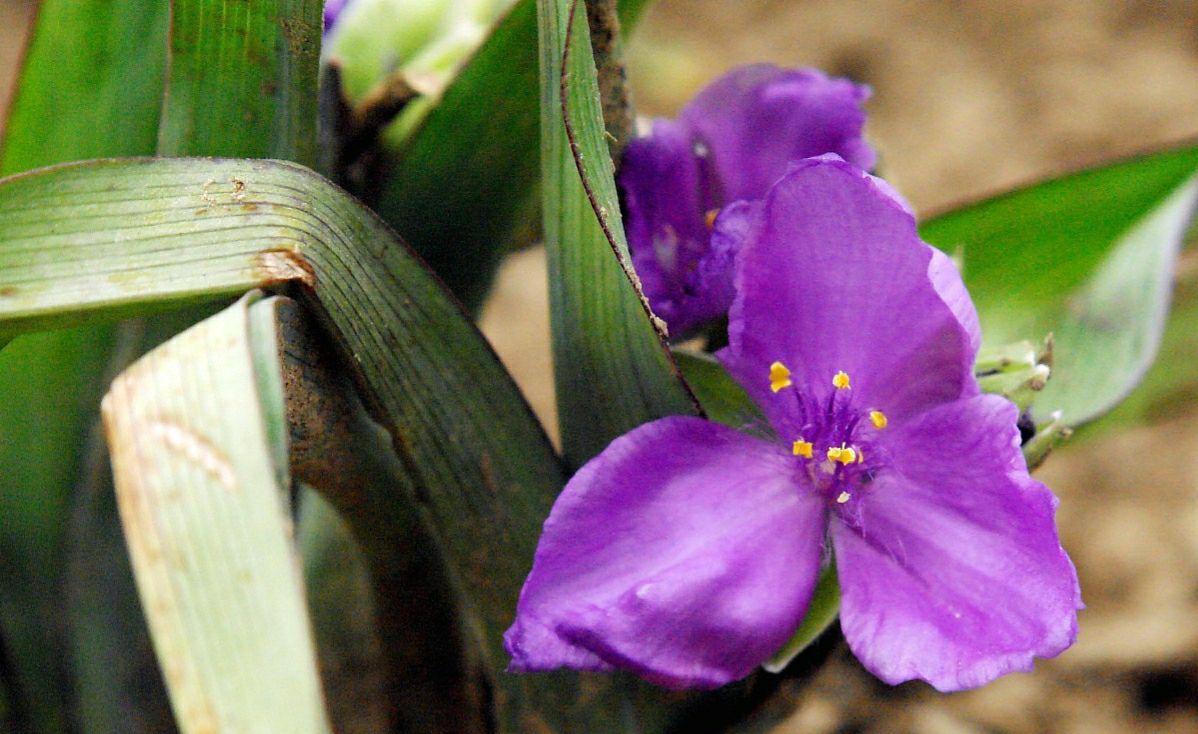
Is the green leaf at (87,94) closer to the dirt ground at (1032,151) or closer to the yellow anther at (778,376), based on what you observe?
the yellow anther at (778,376)

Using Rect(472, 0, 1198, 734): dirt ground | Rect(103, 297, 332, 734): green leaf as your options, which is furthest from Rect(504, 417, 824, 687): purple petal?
Rect(472, 0, 1198, 734): dirt ground

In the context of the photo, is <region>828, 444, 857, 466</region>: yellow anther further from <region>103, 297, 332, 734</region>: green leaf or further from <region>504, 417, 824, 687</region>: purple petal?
<region>103, 297, 332, 734</region>: green leaf

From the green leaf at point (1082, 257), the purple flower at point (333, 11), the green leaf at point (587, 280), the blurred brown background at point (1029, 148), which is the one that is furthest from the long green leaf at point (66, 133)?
the blurred brown background at point (1029, 148)

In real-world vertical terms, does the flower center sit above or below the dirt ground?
above

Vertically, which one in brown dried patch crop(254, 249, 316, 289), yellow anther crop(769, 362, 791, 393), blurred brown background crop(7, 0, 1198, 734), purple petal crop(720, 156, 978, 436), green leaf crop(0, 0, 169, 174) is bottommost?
blurred brown background crop(7, 0, 1198, 734)

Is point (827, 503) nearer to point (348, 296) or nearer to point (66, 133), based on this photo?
point (348, 296)

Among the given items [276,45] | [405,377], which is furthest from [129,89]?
[405,377]
